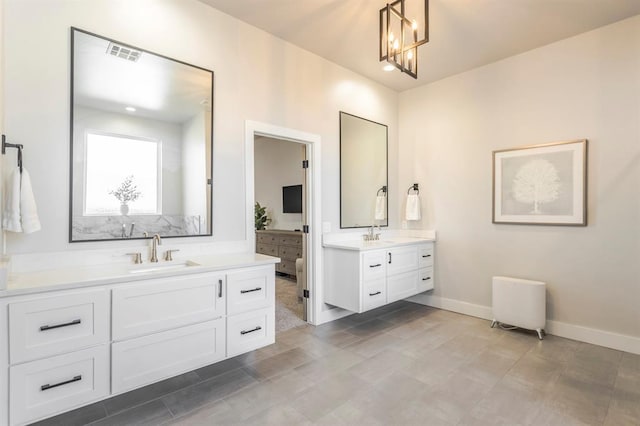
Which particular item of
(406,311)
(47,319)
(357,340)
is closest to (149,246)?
(47,319)

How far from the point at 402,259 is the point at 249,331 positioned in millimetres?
2128

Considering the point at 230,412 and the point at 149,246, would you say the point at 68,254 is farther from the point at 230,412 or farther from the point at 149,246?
the point at 230,412

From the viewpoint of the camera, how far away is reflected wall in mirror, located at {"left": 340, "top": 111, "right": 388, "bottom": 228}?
3.95 m

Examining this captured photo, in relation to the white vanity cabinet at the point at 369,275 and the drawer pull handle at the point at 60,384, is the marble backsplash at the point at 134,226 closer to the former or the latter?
the drawer pull handle at the point at 60,384

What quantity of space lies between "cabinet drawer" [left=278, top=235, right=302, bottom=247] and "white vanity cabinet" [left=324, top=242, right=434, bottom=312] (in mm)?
2176

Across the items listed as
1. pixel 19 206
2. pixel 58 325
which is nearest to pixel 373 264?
pixel 58 325

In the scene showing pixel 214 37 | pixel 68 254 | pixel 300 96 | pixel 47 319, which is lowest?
pixel 47 319

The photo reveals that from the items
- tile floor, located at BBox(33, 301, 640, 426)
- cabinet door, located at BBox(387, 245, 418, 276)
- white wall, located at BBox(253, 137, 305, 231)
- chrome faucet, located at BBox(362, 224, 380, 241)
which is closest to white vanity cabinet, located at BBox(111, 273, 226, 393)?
tile floor, located at BBox(33, 301, 640, 426)

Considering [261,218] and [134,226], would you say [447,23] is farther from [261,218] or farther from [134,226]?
[261,218]

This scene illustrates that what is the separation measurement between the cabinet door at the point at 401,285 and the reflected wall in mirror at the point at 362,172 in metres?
0.80

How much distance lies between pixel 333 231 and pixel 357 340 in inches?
49.2

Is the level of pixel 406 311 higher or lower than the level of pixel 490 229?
lower

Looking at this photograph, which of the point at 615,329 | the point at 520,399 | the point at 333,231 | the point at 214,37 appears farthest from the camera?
the point at 333,231

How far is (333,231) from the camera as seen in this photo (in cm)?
379
